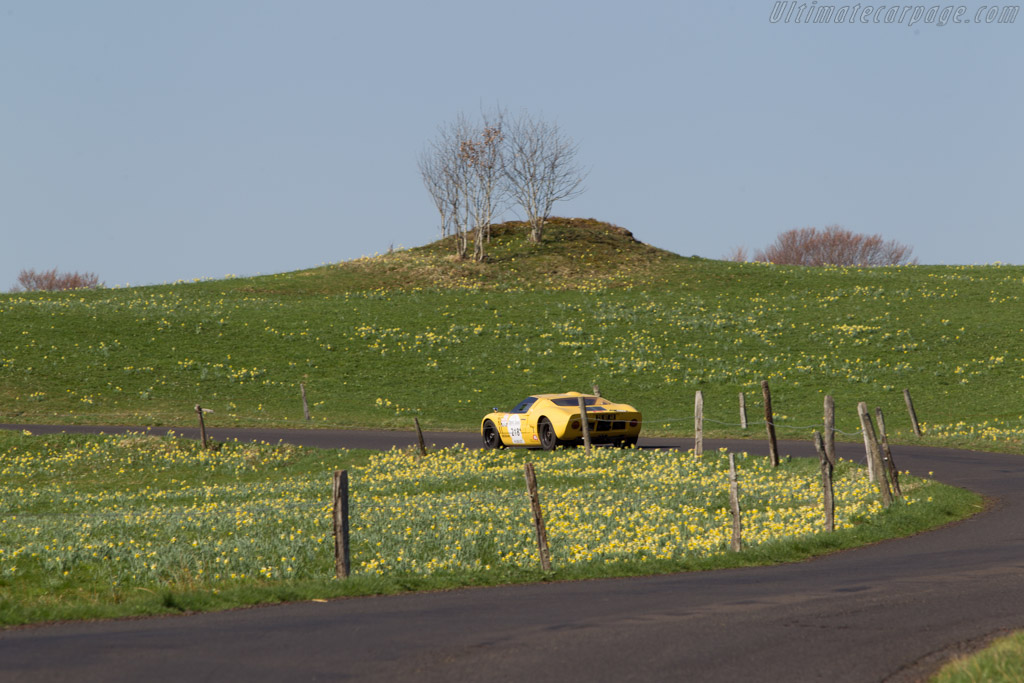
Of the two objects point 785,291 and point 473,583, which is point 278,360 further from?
point 473,583

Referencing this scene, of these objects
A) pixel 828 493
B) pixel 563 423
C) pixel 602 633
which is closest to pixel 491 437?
pixel 563 423

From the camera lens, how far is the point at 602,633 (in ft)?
29.1

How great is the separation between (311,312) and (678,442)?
3649 centimetres

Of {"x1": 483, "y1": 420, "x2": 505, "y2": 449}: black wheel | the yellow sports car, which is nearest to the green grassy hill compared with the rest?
the yellow sports car

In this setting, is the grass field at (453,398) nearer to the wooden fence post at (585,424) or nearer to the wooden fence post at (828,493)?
the wooden fence post at (828,493)

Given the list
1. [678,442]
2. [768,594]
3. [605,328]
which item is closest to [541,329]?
[605,328]

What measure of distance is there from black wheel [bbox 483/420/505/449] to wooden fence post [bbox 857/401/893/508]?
11.7 metres

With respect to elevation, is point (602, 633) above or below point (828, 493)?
below

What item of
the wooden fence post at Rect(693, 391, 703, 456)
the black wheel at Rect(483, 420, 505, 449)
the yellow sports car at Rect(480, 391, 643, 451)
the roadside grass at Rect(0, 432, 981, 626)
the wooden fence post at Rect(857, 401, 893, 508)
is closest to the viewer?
the roadside grass at Rect(0, 432, 981, 626)

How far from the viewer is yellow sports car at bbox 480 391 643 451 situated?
27.1 m

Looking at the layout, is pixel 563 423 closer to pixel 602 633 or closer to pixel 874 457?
pixel 874 457

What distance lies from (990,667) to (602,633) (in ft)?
9.99

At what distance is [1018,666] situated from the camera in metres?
7.35

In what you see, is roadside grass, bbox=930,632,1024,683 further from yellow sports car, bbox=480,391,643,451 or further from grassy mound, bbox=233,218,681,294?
grassy mound, bbox=233,218,681,294
